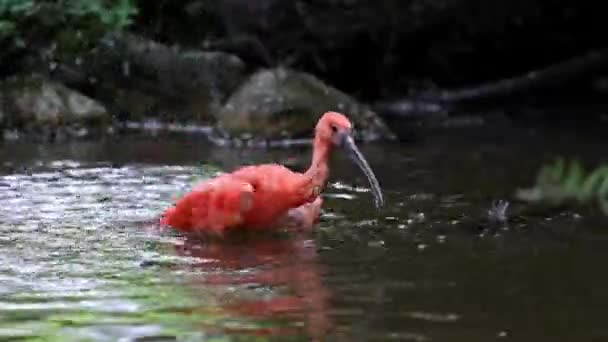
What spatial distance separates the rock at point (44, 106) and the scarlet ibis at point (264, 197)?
569cm

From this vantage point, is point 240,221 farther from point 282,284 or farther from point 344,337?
point 344,337

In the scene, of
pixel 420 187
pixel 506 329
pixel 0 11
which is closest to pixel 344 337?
pixel 506 329

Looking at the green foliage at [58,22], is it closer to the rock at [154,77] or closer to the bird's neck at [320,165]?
the rock at [154,77]

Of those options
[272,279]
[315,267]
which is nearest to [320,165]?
[315,267]

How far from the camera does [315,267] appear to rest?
6.18m

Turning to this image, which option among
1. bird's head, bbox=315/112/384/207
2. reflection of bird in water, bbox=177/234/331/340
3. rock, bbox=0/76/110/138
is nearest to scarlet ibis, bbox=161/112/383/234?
bird's head, bbox=315/112/384/207

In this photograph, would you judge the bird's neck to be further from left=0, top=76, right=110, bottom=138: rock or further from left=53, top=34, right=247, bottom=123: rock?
left=53, top=34, right=247, bottom=123: rock

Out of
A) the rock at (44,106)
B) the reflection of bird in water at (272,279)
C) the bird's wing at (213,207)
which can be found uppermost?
the rock at (44,106)

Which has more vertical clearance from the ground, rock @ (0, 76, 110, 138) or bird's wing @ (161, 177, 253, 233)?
rock @ (0, 76, 110, 138)

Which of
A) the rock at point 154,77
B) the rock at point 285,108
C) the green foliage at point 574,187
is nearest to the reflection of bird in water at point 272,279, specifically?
the green foliage at point 574,187

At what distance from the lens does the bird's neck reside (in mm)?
7160

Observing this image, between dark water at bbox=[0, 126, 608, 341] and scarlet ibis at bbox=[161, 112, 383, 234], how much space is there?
0.47 ft

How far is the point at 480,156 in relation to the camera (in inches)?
425

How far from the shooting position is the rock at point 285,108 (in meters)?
12.6
